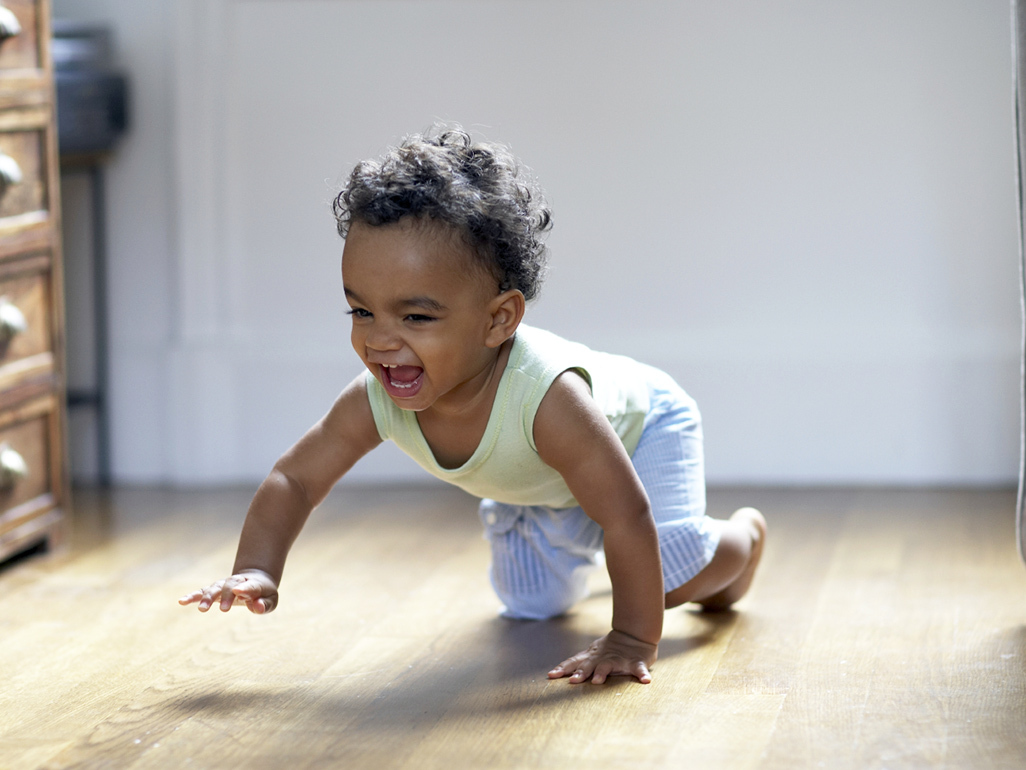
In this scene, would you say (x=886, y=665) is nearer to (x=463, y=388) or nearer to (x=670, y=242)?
(x=463, y=388)

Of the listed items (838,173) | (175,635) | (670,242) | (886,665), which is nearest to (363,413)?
(175,635)

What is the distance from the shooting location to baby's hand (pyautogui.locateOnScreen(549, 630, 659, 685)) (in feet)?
3.51

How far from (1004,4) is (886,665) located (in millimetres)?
1166

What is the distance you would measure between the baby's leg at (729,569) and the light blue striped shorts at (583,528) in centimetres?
2

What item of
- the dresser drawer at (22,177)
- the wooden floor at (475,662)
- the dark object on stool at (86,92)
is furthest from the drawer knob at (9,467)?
the dark object on stool at (86,92)

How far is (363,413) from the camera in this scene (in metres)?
1.18

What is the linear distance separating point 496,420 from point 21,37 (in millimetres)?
839

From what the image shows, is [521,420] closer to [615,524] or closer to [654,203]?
[615,524]

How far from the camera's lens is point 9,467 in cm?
150

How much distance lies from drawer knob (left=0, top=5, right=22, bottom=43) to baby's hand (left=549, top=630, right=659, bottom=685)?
38.6 inches

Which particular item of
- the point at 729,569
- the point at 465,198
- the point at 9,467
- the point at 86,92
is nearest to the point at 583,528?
the point at 729,569

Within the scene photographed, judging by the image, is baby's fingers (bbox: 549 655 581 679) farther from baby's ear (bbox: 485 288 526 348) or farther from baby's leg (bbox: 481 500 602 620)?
baby's ear (bbox: 485 288 526 348)

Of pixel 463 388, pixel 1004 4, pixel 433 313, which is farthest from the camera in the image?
pixel 1004 4

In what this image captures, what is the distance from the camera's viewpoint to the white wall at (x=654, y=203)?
1897 mm
